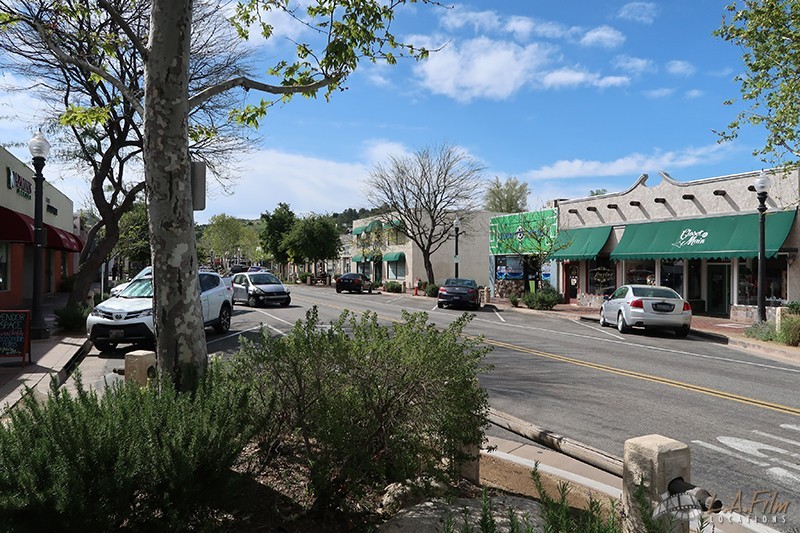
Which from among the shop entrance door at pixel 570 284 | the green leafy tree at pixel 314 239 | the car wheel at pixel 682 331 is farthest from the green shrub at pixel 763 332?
the green leafy tree at pixel 314 239

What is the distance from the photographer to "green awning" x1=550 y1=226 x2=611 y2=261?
25578 mm

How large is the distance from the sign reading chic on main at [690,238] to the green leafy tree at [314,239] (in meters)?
37.4

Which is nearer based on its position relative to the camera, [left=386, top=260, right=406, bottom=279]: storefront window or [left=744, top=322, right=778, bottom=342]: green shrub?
[left=744, top=322, right=778, bottom=342]: green shrub

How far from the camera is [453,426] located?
3.44 meters

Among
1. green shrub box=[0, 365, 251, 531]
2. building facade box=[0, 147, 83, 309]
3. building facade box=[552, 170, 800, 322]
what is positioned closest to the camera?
green shrub box=[0, 365, 251, 531]

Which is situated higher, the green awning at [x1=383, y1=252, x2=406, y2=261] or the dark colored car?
the green awning at [x1=383, y1=252, x2=406, y2=261]

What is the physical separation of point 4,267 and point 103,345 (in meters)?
11.2

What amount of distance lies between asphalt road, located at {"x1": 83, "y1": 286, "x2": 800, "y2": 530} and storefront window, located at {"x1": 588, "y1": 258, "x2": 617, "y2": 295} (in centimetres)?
1206

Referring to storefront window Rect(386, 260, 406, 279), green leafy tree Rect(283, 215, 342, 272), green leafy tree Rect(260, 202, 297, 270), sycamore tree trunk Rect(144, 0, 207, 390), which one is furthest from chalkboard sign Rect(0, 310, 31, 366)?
green leafy tree Rect(260, 202, 297, 270)

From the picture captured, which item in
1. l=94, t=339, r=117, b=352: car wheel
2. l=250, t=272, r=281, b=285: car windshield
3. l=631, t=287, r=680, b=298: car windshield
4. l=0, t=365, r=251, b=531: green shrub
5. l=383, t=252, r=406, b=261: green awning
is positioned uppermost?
l=383, t=252, r=406, b=261: green awning

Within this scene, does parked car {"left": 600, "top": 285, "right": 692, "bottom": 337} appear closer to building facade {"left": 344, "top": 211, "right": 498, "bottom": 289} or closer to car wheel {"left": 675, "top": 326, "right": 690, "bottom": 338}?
car wheel {"left": 675, "top": 326, "right": 690, "bottom": 338}

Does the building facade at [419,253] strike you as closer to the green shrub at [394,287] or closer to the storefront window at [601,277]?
the green shrub at [394,287]

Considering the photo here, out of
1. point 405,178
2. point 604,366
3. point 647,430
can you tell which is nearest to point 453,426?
point 647,430

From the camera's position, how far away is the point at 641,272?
962 inches
